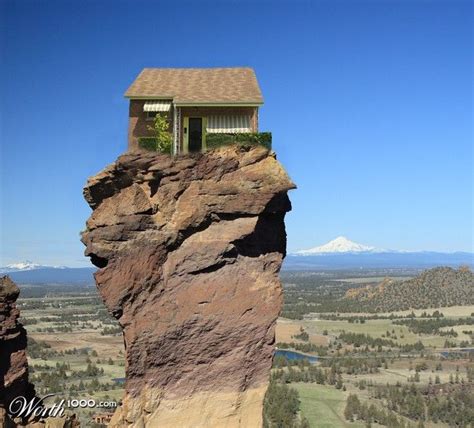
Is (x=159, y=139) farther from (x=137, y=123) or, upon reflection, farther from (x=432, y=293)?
(x=432, y=293)

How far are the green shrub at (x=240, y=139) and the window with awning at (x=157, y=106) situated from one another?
3369mm

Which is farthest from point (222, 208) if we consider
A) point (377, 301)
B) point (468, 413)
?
point (377, 301)

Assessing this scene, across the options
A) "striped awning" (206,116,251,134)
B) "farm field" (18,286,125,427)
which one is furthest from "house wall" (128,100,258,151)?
"farm field" (18,286,125,427)

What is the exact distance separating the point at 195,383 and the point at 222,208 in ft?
22.4

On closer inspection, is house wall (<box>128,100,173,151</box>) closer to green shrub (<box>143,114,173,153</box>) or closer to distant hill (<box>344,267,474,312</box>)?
green shrub (<box>143,114,173,153</box>)

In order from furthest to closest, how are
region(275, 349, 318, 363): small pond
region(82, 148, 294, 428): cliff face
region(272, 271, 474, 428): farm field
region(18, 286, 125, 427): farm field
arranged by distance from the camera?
region(275, 349, 318, 363): small pond → region(18, 286, 125, 427): farm field → region(272, 271, 474, 428): farm field → region(82, 148, 294, 428): cliff face

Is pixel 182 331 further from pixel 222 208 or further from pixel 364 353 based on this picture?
pixel 364 353

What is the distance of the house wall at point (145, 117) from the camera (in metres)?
26.9

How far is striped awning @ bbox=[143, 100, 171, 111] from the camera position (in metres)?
27.3

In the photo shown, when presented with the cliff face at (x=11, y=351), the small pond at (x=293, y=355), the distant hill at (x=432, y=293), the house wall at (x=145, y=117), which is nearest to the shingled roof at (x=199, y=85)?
the house wall at (x=145, y=117)

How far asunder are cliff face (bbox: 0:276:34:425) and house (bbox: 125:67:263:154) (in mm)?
10881

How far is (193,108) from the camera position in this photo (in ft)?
90.0

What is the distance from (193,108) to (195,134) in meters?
1.36

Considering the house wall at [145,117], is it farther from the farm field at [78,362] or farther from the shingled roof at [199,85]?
the farm field at [78,362]
